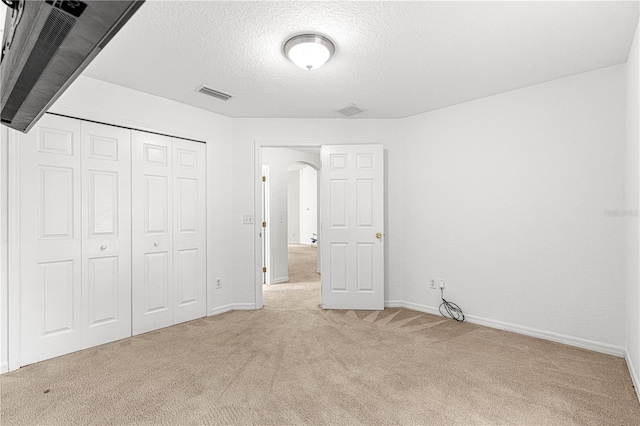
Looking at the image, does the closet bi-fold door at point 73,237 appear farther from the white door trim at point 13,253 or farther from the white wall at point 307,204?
the white wall at point 307,204

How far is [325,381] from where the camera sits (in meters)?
2.32

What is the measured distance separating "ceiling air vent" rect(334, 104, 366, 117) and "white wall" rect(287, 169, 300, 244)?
28.9 feet

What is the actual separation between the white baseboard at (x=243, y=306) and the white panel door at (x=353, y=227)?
3.02ft

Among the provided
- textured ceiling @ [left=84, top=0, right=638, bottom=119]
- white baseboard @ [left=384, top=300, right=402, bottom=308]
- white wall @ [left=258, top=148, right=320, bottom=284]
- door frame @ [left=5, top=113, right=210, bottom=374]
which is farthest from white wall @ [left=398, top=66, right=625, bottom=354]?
door frame @ [left=5, top=113, right=210, bottom=374]

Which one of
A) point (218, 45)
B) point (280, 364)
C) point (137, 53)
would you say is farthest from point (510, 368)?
point (137, 53)

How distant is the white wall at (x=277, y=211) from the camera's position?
18.9 feet

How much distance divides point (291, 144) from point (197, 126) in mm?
1157

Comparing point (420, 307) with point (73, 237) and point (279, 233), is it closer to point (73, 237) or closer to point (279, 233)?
point (279, 233)

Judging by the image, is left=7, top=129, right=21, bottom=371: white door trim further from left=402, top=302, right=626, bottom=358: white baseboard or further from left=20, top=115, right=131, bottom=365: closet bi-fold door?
left=402, top=302, right=626, bottom=358: white baseboard

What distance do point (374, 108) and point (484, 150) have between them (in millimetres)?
1322

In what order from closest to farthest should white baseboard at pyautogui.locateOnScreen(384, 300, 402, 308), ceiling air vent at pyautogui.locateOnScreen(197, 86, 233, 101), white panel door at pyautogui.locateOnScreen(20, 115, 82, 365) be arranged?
1. white panel door at pyautogui.locateOnScreen(20, 115, 82, 365)
2. ceiling air vent at pyautogui.locateOnScreen(197, 86, 233, 101)
3. white baseboard at pyautogui.locateOnScreen(384, 300, 402, 308)

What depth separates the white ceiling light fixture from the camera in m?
2.29

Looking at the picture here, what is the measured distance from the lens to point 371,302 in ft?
13.6

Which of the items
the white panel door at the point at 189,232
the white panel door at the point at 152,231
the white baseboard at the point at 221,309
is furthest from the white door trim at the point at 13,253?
the white baseboard at the point at 221,309
